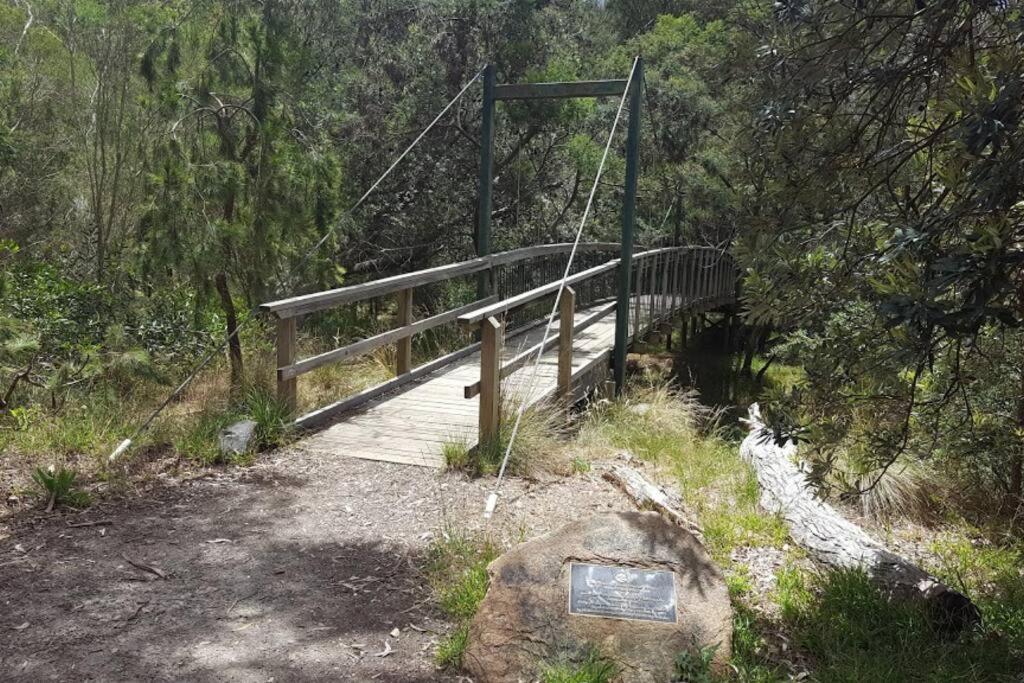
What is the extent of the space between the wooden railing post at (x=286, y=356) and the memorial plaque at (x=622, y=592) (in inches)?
108

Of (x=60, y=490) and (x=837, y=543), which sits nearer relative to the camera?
(x=60, y=490)

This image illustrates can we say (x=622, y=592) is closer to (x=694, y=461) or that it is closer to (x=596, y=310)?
(x=694, y=461)

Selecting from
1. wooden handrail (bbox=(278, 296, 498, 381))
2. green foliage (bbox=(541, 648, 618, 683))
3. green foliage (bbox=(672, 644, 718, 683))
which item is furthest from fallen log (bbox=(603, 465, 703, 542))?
wooden handrail (bbox=(278, 296, 498, 381))

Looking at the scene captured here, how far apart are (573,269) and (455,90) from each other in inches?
119

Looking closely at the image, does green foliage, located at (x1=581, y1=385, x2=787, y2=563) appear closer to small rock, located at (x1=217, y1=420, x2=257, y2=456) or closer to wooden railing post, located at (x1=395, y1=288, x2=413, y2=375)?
A: wooden railing post, located at (x1=395, y1=288, x2=413, y2=375)

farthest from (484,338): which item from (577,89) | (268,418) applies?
(577,89)

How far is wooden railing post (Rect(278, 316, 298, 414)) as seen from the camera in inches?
213

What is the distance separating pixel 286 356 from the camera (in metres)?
5.47

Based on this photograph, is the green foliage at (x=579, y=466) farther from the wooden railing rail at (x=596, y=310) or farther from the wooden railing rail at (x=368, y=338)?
the wooden railing rail at (x=368, y=338)

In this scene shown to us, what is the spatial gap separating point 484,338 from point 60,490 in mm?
2349

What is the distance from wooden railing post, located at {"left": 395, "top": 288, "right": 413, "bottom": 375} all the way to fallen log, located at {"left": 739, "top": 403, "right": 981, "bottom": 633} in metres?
2.80

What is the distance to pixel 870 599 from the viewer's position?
12.7 feet

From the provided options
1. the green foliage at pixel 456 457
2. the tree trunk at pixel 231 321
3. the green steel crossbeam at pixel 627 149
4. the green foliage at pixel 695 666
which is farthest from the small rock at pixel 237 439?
the green steel crossbeam at pixel 627 149

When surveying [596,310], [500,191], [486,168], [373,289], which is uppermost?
[486,168]
